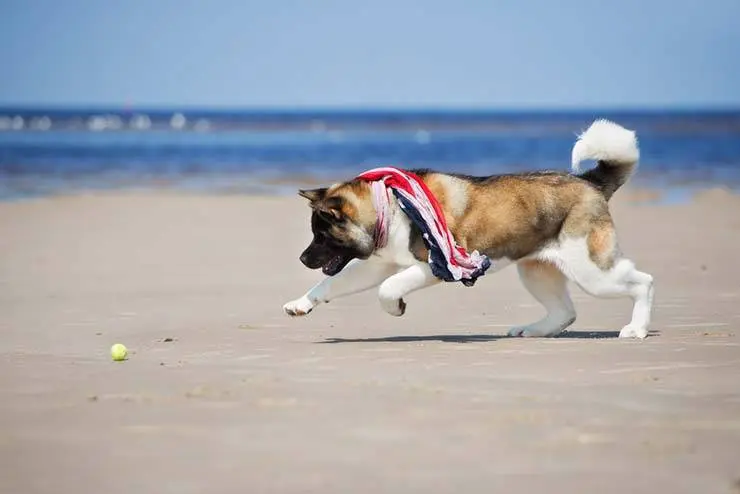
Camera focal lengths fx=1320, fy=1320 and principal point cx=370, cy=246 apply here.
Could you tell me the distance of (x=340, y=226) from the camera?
7.89 meters

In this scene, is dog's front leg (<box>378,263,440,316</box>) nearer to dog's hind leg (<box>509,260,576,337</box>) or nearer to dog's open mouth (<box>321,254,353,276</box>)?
dog's open mouth (<box>321,254,353,276</box>)

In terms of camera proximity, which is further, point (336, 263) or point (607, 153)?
point (607, 153)

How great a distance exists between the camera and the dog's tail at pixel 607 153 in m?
8.33

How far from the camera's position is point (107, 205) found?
1983cm

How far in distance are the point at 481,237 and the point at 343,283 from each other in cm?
89

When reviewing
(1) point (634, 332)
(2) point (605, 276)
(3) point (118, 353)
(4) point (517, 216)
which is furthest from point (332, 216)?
(1) point (634, 332)

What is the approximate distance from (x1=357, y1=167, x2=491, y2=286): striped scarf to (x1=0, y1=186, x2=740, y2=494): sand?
0.46 m

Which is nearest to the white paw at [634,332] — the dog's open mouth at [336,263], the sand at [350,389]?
the sand at [350,389]

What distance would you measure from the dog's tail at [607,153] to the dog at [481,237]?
0.68 feet

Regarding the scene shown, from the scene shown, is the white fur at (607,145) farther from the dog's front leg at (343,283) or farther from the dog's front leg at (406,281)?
the dog's front leg at (343,283)

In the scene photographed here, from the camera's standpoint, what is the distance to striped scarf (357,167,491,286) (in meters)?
7.75

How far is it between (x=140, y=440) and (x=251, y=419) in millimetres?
543

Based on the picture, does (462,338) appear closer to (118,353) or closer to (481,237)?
(481,237)

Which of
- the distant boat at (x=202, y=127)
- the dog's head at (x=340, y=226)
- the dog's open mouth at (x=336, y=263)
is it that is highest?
the dog's head at (x=340, y=226)
